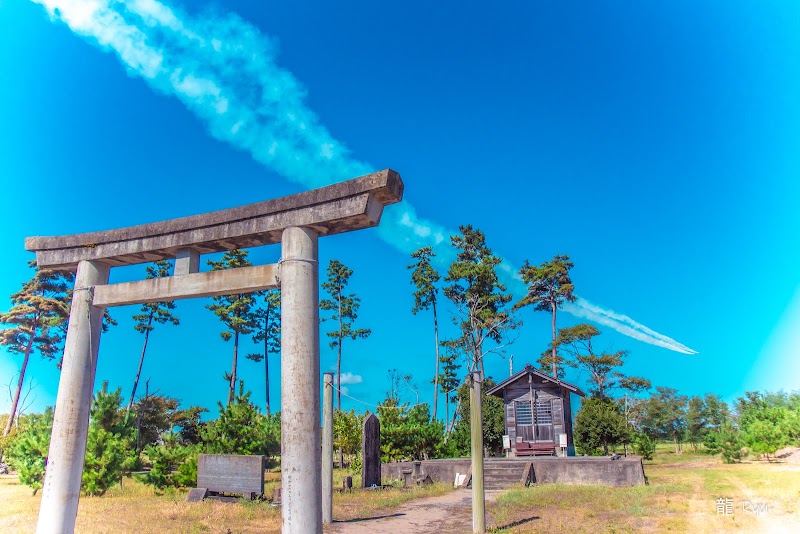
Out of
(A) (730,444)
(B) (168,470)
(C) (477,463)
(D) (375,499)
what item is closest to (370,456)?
(D) (375,499)

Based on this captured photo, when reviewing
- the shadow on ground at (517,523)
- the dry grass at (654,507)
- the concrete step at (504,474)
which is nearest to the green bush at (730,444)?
the dry grass at (654,507)

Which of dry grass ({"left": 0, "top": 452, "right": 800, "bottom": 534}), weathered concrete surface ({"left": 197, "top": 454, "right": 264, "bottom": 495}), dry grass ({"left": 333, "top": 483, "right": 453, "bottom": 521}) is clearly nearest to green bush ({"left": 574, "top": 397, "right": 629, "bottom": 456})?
dry grass ({"left": 0, "top": 452, "right": 800, "bottom": 534})

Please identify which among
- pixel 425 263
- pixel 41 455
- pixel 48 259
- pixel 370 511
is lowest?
pixel 370 511

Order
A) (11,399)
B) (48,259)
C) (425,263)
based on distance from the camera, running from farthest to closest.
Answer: (425,263)
(11,399)
(48,259)

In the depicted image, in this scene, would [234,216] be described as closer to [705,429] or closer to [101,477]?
[101,477]

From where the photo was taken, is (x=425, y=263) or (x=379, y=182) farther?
(x=425, y=263)

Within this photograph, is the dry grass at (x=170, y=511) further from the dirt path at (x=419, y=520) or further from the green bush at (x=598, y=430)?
the green bush at (x=598, y=430)

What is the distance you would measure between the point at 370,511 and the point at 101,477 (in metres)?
8.00

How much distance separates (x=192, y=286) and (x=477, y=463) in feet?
19.3

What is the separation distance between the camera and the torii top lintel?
673 cm

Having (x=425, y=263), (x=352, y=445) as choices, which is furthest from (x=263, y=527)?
(x=425, y=263)

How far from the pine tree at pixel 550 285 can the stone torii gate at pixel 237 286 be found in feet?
106

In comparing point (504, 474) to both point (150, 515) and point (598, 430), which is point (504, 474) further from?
point (150, 515)

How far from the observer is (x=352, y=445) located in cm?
2667
